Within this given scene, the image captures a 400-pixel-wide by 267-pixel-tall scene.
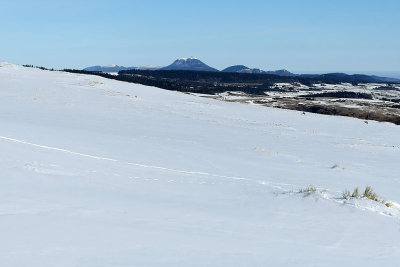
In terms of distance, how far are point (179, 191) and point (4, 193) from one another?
376 centimetres

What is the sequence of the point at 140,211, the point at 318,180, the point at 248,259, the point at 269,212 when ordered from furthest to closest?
1. the point at 318,180
2. the point at 269,212
3. the point at 140,211
4. the point at 248,259

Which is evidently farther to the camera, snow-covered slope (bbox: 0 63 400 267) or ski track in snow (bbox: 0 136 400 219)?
ski track in snow (bbox: 0 136 400 219)

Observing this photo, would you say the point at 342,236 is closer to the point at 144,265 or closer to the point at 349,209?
the point at 349,209

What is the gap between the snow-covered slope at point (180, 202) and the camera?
539 centimetres

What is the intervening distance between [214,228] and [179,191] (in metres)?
2.77

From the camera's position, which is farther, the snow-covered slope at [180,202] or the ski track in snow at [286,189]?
the ski track in snow at [286,189]

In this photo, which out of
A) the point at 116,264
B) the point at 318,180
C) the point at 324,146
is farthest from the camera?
the point at 324,146

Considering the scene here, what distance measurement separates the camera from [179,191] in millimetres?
9219

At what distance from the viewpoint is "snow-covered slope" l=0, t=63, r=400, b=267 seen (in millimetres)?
5391

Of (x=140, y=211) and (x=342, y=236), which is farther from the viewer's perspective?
(x=140, y=211)

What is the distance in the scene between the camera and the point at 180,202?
821 centimetres

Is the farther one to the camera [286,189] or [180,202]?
[286,189]

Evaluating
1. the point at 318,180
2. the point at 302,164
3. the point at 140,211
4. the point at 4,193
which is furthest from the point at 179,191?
the point at 302,164

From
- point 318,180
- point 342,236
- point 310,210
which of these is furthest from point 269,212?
point 318,180
